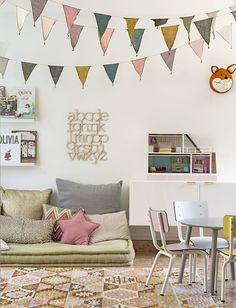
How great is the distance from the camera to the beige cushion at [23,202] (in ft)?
16.9

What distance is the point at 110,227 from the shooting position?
16.6ft

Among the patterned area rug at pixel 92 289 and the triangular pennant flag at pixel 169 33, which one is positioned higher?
the triangular pennant flag at pixel 169 33

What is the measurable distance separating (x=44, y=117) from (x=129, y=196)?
1.29 meters

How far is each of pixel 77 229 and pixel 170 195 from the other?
3.31ft

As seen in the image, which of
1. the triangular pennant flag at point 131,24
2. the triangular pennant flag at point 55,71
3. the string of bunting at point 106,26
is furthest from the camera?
the triangular pennant flag at point 55,71

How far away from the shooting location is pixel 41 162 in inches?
214

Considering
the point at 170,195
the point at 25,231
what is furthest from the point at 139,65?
the point at 25,231

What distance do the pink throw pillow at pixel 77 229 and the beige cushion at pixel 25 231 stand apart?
0.48 feet

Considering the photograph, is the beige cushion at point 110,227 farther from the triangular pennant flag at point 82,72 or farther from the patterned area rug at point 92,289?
the triangular pennant flag at point 82,72

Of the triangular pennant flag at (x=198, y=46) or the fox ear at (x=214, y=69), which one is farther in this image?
the fox ear at (x=214, y=69)

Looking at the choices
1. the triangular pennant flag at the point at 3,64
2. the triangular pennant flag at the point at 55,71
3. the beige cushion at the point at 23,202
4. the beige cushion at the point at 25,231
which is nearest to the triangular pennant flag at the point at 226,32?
the triangular pennant flag at the point at 55,71

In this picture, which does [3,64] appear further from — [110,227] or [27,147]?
[110,227]

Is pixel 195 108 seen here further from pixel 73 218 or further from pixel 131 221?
pixel 73 218

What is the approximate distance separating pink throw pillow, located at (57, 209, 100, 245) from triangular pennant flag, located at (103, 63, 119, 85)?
4.88 feet
